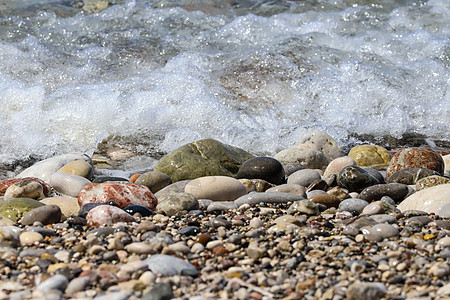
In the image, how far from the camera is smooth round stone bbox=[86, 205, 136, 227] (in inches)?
102

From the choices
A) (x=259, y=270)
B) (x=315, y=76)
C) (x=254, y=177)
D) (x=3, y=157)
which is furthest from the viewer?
(x=315, y=76)

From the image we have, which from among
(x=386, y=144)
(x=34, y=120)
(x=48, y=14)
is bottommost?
(x=386, y=144)

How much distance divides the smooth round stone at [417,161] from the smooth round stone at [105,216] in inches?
85.2

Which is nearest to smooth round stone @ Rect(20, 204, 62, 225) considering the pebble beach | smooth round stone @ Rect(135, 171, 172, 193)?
the pebble beach

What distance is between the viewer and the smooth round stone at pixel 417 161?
3.77 metres

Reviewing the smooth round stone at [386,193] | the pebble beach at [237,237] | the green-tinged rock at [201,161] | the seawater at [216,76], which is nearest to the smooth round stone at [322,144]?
the seawater at [216,76]

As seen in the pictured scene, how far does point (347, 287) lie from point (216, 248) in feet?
2.05

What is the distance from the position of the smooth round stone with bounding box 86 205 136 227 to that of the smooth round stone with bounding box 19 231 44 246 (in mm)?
289

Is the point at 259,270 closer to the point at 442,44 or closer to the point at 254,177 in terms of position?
the point at 254,177

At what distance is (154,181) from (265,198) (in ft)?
3.27

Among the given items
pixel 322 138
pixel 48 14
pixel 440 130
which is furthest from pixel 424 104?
pixel 48 14

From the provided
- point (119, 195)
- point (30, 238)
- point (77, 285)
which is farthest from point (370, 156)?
point (77, 285)

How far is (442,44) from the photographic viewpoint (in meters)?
7.48

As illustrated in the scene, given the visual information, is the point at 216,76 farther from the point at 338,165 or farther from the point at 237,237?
the point at 237,237
